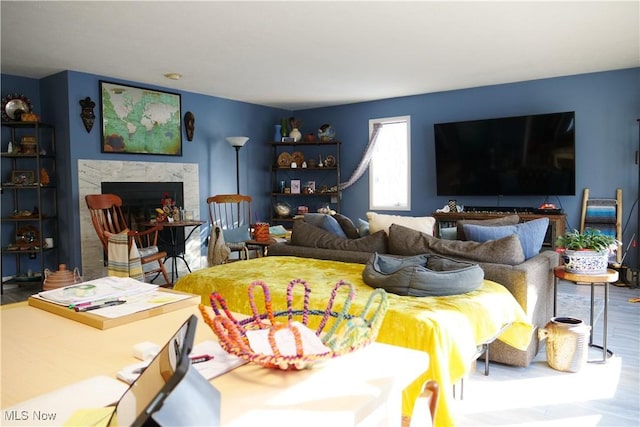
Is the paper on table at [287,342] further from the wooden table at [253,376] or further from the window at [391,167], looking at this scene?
the window at [391,167]

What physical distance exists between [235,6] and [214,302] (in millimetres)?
3096

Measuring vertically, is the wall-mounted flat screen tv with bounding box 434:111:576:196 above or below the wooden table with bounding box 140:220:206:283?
above

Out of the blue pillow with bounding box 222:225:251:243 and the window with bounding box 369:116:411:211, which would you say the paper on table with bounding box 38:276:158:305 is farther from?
the window with bounding box 369:116:411:211

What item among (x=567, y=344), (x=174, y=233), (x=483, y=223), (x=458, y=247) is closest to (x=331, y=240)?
(x=458, y=247)

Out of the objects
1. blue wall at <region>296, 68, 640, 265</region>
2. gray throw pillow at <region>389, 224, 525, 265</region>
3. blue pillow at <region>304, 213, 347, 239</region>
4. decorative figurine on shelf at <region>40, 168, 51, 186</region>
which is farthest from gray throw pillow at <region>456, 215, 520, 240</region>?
decorative figurine on shelf at <region>40, 168, 51, 186</region>

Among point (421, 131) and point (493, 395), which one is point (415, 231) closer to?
point (493, 395)

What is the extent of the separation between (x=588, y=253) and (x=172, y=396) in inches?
116

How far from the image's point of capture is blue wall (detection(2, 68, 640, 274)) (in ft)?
17.8

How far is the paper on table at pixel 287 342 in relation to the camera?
917 millimetres

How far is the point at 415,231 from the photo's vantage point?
3053 millimetres

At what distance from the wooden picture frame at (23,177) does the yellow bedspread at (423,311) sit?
11.8 feet

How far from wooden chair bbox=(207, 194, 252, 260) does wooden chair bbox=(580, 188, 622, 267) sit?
420 cm

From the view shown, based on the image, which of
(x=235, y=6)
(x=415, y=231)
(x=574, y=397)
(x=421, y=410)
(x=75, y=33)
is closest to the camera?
(x=421, y=410)

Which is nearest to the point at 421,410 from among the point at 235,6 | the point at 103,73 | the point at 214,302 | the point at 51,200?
the point at 214,302
